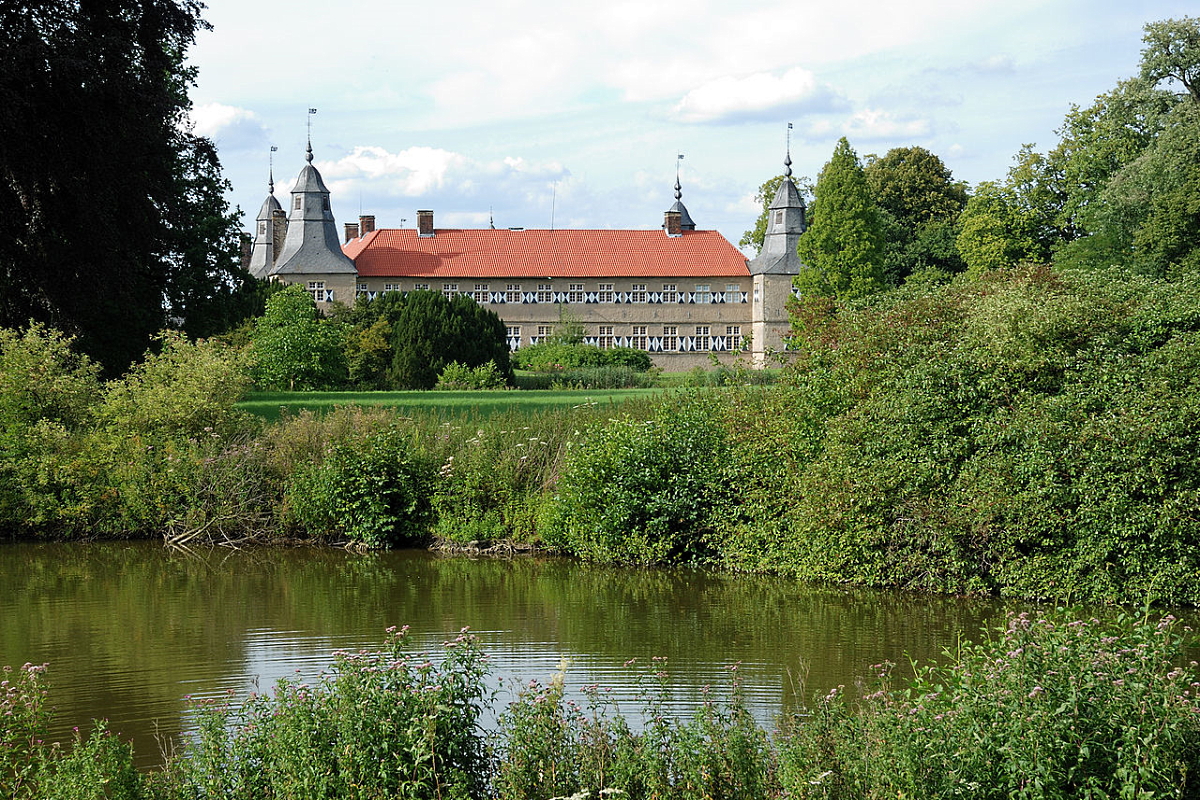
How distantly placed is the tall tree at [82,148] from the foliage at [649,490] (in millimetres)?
8220

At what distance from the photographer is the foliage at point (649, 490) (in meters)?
13.5

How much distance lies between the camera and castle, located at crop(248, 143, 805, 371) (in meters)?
63.7

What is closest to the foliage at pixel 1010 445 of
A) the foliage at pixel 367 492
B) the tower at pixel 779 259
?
the foliage at pixel 367 492

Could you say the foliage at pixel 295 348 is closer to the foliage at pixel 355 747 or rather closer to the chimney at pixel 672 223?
the foliage at pixel 355 747

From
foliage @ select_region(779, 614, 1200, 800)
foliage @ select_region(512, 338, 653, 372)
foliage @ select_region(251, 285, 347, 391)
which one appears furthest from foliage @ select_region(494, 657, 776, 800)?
foliage @ select_region(512, 338, 653, 372)

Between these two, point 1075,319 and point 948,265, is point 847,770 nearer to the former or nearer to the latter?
point 1075,319

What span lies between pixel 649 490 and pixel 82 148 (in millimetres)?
9431

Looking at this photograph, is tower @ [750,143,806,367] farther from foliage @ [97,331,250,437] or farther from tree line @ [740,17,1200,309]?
foliage @ [97,331,250,437]

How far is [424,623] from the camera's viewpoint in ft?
34.2

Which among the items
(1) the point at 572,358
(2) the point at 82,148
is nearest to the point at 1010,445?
(2) the point at 82,148

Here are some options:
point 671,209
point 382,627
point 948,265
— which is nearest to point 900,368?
point 382,627

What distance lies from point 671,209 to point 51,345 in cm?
5554

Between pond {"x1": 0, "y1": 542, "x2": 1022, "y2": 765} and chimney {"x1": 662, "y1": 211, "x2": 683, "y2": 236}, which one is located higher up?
chimney {"x1": 662, "y1": 211, "x2": 683, "y2": 236}

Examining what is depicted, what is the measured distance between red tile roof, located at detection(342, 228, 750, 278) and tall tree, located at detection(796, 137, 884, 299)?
787 inches
